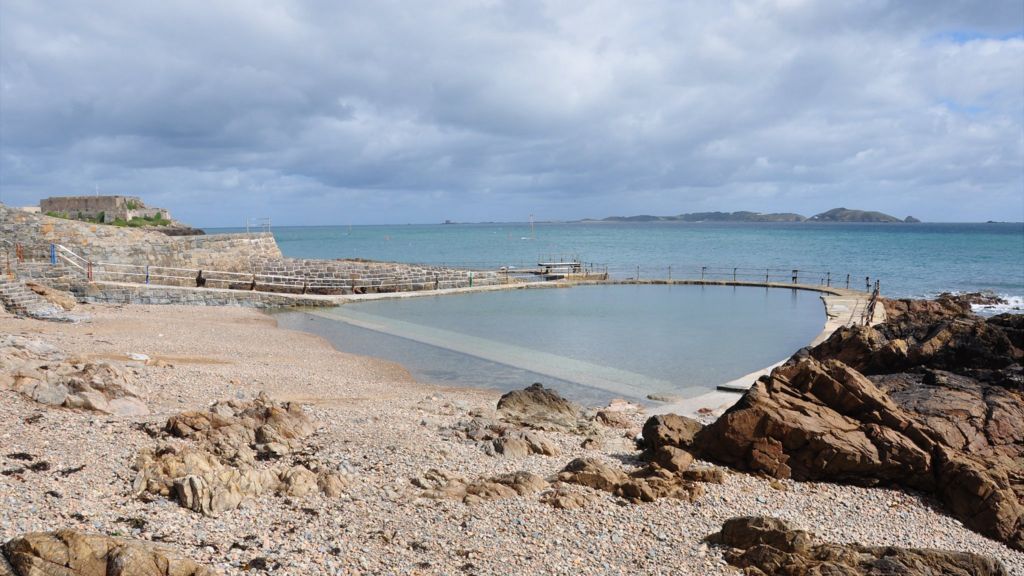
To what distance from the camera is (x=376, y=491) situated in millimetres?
7539

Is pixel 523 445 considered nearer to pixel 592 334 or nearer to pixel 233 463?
pixel 233 463

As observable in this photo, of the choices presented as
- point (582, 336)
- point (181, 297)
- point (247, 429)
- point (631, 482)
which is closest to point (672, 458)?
point (631, 482)

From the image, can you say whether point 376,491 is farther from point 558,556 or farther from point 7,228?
point 7,228

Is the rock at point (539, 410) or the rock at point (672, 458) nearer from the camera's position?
the rock at point (672, 458)

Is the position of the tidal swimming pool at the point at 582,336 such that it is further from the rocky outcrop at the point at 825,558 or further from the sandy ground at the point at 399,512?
the rocky outcrop at the point at 825,558

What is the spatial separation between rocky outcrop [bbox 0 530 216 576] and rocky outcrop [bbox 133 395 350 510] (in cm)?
142

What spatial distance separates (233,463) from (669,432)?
6064 millimetres

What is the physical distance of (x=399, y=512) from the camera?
7043 mm

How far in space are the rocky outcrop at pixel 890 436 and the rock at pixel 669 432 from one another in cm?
8

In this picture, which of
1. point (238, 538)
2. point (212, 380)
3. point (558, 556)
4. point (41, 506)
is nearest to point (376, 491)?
point (238, 538)

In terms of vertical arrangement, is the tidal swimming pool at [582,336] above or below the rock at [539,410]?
below

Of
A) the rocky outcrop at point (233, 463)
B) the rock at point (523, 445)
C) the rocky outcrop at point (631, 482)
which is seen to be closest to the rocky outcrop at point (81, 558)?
the rocky outcrop at point (233, 463)

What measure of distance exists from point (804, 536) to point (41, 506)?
7.20 m

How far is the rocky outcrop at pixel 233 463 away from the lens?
669cm
